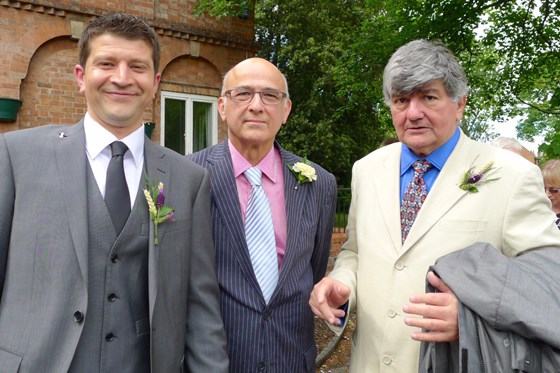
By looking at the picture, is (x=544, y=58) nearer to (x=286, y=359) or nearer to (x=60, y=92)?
(x=60, y=92)

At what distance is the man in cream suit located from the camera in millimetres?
2430

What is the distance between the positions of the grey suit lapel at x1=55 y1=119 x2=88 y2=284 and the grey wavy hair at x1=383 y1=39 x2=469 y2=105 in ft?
4.98

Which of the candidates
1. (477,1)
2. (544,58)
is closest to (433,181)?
(477,1)

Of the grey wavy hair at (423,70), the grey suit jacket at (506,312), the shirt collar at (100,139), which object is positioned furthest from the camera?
the grey wavy hair at (423,70)

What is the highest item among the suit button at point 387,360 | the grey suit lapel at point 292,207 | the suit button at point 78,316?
the grey suit lapel at point 292,207

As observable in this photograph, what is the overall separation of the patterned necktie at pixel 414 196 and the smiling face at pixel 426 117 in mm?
76

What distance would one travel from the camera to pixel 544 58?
1154 centimetres

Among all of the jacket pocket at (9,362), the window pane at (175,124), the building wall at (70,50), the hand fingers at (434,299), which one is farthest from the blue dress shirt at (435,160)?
the window pane at (175,124)

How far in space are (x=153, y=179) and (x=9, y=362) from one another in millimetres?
922

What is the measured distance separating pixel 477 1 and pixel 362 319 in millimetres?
9255

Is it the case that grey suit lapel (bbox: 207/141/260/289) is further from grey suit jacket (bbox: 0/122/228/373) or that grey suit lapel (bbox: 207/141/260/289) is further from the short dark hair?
the short dark hair

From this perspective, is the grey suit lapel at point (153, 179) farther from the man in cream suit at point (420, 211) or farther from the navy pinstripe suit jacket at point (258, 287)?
the man in cream suit at point (420, 211)

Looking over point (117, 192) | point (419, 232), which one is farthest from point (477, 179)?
point (117, 192)

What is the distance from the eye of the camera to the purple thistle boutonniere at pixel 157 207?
2254 mm
